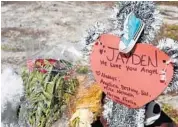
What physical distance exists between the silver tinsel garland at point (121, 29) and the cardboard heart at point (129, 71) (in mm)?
29

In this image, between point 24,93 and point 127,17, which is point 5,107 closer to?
point 24,93

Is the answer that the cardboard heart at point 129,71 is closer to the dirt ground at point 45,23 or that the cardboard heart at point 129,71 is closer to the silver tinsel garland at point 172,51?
the silver tinsel garland at point 172,51

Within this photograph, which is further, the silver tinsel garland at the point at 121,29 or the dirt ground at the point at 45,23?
the dirt ground at the point at 45,23

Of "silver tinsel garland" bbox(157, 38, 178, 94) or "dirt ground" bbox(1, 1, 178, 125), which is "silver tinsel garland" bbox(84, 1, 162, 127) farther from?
"dirt ground" bbox(1, 1, 178, 125)

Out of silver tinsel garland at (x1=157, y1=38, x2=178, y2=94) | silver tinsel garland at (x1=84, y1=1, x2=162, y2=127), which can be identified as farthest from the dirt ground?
silver tinsel garland at (x1=157, y1=38, x2=178, y2=94)

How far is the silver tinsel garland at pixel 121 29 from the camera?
252 centimetres

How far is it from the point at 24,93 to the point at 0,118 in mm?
204

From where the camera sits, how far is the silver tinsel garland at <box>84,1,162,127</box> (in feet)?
8.28

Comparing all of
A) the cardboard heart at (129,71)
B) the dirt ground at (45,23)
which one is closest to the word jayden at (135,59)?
the cardboard heart at (129,71)

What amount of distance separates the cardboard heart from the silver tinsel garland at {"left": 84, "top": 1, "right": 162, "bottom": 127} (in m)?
0.03

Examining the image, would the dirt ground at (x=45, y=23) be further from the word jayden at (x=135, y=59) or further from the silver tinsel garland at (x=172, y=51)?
the silver tinsel garland at (x=172, y=51)

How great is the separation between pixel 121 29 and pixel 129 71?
187 mm

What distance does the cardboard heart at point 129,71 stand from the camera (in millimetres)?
2512

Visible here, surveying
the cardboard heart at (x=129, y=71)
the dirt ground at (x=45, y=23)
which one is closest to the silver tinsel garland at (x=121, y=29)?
the cardboard heart at (x=129, y=71)
